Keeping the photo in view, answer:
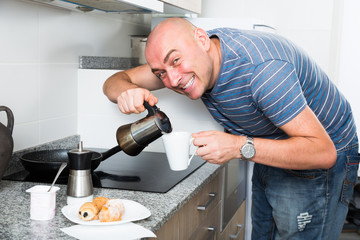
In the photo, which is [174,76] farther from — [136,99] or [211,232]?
[211,232]

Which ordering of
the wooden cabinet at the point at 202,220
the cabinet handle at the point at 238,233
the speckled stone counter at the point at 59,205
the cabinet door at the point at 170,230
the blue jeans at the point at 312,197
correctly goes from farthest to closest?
the cabinet handle at the point at 238,233
the blue jeans at the point at 312,197
the wooden cabinet at the point at 202,220
the cabinet door at the point at 170,230
the speckled stone counter at the point at 59,205

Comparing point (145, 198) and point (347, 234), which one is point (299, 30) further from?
point (145, 198)

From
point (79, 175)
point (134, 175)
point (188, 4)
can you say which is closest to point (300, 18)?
point (188, 4)

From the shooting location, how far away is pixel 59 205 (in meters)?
1.21

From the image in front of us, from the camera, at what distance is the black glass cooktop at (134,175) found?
4.62ft

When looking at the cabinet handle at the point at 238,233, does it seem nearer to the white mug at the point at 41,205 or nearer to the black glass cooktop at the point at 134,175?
the black glass cooktop at the point at 134,175

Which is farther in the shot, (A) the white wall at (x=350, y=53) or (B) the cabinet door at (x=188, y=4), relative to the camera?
(A) the white wall at (x=350, y=53)

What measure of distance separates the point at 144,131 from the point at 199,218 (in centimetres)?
38

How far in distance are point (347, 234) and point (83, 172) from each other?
2639mm

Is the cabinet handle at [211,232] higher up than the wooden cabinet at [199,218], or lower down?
lower down

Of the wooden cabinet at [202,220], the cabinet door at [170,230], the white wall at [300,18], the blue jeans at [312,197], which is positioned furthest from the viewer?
the white wall at [300,18]

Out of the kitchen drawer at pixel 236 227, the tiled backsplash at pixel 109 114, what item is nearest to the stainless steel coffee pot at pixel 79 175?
the tiled backsplash at pixel 109 114

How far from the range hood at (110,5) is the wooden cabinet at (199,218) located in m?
0.65

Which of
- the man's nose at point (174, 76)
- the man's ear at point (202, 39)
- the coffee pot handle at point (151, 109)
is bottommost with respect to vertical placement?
the coffee pot handle at point (151, 109)
